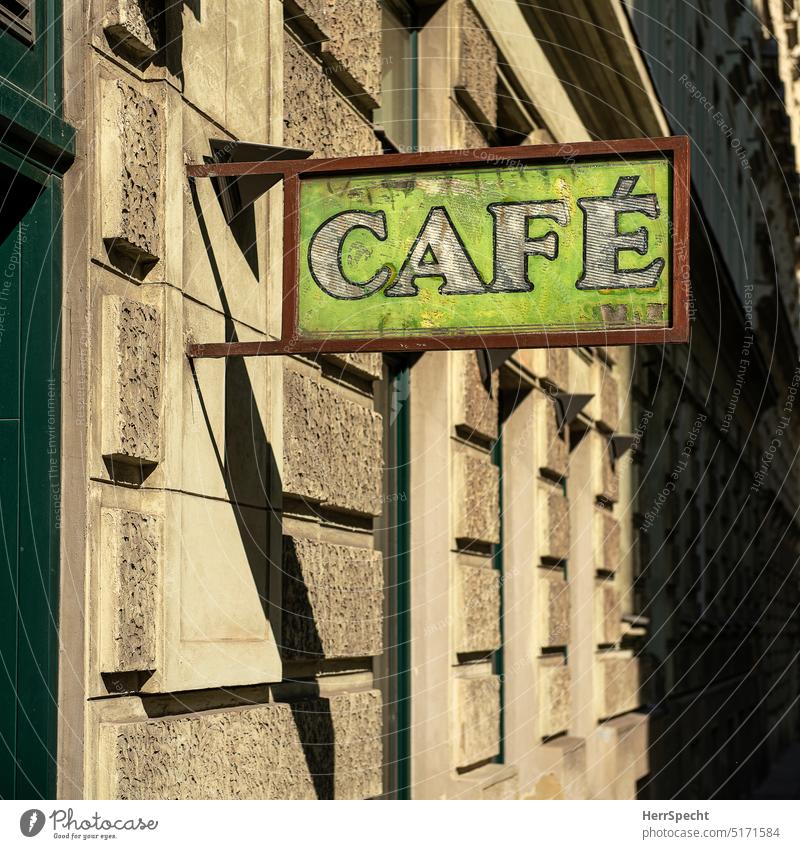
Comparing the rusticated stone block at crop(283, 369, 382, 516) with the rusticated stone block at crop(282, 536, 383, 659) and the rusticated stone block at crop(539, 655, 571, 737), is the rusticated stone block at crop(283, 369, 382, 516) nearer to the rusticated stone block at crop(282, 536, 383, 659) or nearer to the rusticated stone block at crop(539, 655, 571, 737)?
the rusticated stone block at crop(282, 536, 383, 659)

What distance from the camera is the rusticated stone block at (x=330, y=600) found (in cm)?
707

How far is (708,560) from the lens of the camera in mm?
23094

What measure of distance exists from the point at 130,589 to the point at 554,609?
282 inches

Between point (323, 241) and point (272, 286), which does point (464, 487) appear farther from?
point (323, 241)

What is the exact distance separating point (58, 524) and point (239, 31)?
2355 millimetres

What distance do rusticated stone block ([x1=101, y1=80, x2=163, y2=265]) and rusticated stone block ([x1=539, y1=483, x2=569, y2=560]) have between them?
661 cm

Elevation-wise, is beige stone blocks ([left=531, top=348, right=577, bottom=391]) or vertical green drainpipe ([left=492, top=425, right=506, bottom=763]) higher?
beige stone blocks ([left=531, top=348, right=577, bottom=391])

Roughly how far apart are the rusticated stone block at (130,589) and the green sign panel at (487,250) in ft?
2.97

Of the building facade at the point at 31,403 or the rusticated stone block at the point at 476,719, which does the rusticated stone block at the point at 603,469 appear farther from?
the building facade at the point at 31,403

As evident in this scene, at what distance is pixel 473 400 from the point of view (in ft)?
32.4

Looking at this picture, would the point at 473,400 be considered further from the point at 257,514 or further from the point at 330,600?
the point at 257,514

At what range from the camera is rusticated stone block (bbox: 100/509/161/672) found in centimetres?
535

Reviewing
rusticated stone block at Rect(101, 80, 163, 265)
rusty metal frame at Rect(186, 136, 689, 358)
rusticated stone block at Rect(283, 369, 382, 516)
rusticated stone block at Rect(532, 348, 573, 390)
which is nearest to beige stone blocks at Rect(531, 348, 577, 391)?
rusticated stone block at Rect(532, 348, 573, 390)

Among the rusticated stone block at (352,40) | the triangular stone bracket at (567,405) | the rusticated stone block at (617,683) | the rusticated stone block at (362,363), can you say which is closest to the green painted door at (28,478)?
the rusticated stone block at (352,40)
